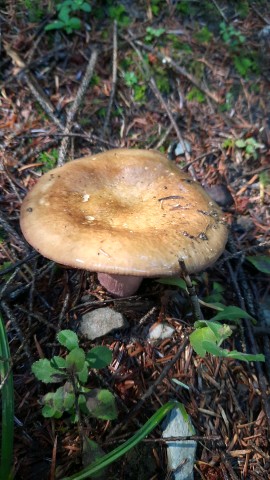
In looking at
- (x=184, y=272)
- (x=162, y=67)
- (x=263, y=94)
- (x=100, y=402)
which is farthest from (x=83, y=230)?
(x=263, y=94)

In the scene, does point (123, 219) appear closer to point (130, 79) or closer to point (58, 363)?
point (58, 363)

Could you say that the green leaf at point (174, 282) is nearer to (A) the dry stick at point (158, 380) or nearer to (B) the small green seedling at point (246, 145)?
(A) the dry stick at point (158, 380)

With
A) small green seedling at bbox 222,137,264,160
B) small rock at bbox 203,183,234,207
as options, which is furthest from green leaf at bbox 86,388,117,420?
small green seedling at bbox 222,137,264,160

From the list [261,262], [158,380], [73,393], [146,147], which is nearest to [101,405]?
[73,393]

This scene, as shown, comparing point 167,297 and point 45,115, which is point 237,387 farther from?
point 45,115

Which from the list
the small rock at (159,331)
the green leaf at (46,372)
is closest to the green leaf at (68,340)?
the green leaf at (46,372)

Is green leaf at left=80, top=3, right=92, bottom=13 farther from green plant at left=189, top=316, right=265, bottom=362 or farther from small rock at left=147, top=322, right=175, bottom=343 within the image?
green plant at left=189, top=316, right=265, bottom=362
